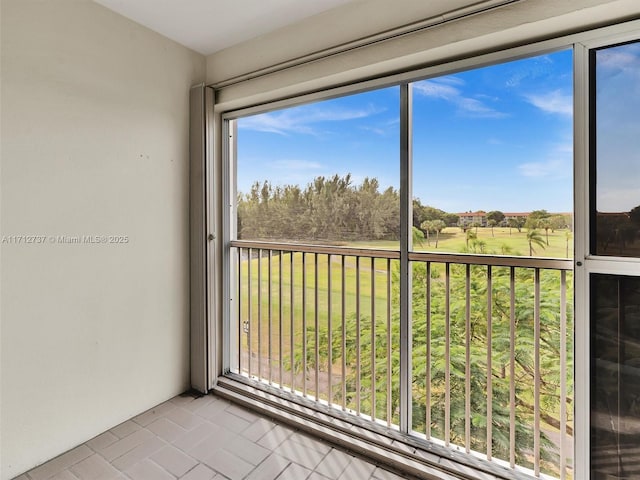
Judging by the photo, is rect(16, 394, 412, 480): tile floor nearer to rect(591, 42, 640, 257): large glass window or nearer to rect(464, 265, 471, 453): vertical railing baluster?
rect(464, 265, 471, 453): vertical railing baluster

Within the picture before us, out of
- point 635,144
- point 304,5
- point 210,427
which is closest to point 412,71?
point 304,5

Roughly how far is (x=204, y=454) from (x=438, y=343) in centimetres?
138

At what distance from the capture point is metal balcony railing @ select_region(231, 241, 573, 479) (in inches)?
59.5

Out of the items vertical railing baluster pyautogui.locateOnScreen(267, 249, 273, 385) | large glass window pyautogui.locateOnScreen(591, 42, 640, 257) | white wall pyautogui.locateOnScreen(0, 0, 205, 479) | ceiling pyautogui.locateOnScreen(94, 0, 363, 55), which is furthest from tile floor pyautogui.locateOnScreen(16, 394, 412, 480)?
ceiling pyautogui.locateOnScreen(94, 0, 363, 55)

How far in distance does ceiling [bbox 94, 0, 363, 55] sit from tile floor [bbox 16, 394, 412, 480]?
2370 mm

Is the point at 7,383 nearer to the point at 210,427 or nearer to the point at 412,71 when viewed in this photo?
the point at 210,427

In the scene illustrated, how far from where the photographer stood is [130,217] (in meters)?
1.94

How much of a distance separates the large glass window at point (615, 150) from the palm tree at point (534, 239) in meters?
0.19

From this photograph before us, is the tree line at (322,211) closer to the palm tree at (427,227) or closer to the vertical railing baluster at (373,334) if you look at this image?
the palm tree at (427,227)

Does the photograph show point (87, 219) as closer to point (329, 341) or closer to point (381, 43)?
point (329, 341)

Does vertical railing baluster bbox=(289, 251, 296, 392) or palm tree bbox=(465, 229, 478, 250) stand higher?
palm tree bbox=(465, 229, 478, 250)

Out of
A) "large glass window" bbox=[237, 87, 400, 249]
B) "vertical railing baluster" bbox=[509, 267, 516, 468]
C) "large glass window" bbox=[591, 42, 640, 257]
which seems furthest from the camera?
"large glass window" bbox=[237, 87, 400, 249]

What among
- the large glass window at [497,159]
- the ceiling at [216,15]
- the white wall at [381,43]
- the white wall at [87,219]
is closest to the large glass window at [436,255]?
the large glass window at [497,159]

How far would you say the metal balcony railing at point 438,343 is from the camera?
4.96 feet
